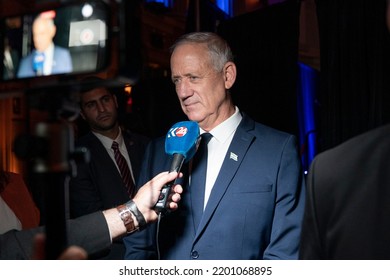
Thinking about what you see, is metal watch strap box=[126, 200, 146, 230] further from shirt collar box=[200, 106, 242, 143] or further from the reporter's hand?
shirt collar box=[200, 106, 242, 143]

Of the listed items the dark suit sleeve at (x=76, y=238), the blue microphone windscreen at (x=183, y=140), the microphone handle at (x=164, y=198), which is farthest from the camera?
the blue microphone windscreen at (x=183, y=140)

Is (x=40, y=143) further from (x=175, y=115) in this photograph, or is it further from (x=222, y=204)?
(x=175, y=115)

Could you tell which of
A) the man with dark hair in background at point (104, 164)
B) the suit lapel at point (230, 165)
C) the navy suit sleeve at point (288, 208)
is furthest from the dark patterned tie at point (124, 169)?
the navy suit sleeve at point (288, 208)

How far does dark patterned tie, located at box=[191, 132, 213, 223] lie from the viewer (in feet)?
5.31

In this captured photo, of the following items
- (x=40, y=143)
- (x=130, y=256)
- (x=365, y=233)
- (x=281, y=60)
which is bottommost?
(x=130, y=256)

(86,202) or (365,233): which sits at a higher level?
(365,233)

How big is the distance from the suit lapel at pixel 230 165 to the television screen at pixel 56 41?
0.93 meters

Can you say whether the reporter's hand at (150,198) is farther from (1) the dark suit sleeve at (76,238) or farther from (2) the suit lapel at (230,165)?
(2) the suit lapel at (230,165)

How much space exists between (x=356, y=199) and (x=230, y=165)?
0.93 metres

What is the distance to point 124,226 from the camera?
128 centimetres

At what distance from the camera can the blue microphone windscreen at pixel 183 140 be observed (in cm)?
144

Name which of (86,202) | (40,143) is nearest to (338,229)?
(40,143)

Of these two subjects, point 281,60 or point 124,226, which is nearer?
point 124,226
